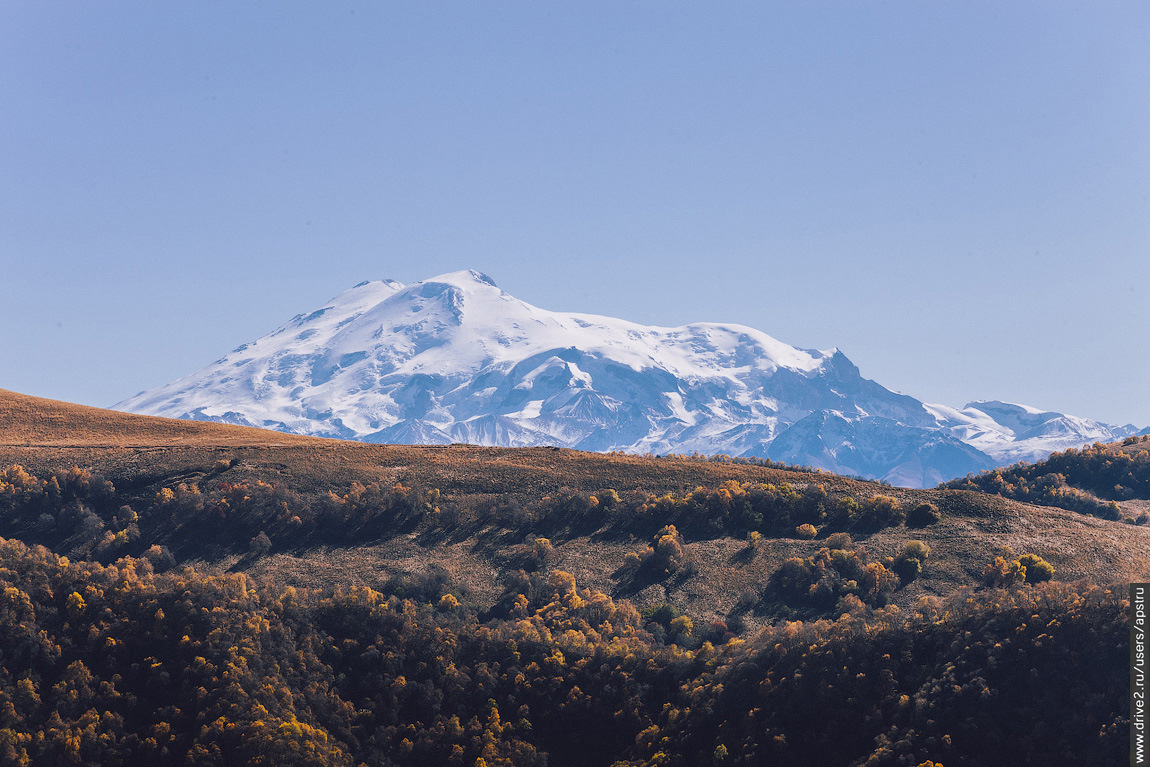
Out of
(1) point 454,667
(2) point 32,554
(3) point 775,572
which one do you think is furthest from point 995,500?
(2) point 32,554

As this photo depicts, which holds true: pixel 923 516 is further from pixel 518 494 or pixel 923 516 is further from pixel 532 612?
pixel 518 494

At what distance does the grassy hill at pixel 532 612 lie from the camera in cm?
9581

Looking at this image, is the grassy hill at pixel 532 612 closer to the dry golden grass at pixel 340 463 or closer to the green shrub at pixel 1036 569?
the green shrub at pixel 1036 569

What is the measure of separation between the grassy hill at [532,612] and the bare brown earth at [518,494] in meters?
0.62

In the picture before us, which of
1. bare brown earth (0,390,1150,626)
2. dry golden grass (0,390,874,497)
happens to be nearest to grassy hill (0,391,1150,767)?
bare brown earth (0,390,1150,626)

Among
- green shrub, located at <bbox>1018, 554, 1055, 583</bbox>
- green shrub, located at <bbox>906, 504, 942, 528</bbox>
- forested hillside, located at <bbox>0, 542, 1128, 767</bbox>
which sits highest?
green shrub, located at <bbox>906, 504, 942, 528</bbox>

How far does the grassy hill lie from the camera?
314 feet

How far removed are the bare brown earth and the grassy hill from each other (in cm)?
62

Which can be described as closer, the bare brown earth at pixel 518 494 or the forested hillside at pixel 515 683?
the forested hillside at pixel 515 683

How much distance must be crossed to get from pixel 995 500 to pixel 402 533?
92.9 metres

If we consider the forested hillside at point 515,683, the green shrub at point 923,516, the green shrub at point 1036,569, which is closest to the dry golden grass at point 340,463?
the green shrub at point 923,516

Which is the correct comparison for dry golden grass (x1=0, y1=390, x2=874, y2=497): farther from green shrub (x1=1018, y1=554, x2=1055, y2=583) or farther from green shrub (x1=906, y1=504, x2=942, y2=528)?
green shrub (x1=1018, y1=554, x2=1055, y2=583)

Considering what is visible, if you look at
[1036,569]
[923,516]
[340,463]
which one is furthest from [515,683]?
[340,463]

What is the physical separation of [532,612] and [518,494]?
37.5 metres
